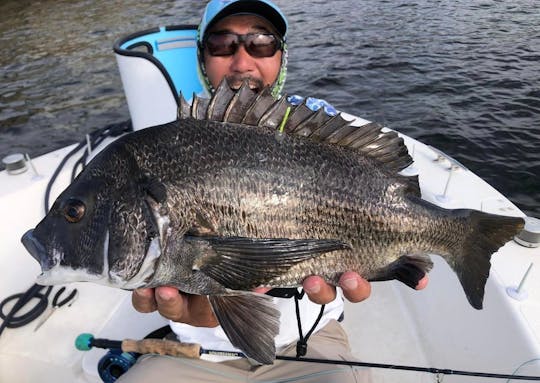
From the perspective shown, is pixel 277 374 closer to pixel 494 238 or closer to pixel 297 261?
pixel 297 261

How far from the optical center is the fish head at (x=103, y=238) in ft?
5.07

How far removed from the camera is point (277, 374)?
2.42m

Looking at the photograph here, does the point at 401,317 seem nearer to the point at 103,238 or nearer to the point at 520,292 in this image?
the point at 520,292

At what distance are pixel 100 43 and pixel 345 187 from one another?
16.1m

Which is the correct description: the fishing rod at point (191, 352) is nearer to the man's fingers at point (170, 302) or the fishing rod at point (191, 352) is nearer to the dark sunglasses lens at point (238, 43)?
the man's fingers at point (170, 302)

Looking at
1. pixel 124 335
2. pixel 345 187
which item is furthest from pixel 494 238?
pixel 124 335

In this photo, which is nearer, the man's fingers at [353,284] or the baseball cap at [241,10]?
the man's fingers at [353,284]

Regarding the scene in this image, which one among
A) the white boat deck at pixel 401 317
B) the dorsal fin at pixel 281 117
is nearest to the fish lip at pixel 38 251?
the dorsal fin at pixel 281 117

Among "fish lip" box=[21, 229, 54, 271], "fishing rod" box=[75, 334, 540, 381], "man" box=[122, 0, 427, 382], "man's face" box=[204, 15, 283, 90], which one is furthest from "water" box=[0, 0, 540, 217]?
"fish lip" box=[21, 229, 54, 271]

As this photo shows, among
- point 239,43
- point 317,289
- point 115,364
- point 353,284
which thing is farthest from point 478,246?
point 115,364

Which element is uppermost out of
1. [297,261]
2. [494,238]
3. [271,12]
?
[271,12]

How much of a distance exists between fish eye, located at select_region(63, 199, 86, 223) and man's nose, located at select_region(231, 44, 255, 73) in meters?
1.74

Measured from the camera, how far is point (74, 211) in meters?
1.60

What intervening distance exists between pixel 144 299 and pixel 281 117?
1.12m
